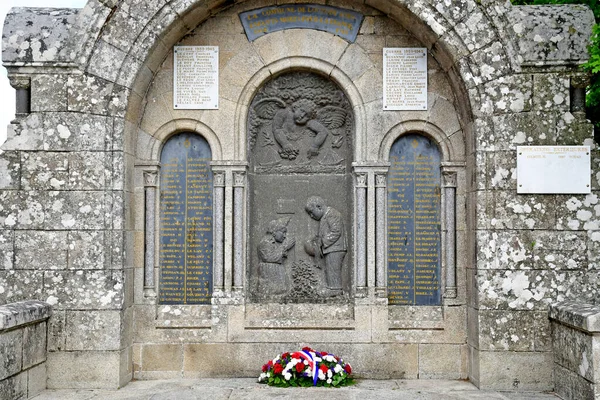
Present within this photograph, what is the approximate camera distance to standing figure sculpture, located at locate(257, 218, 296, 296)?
7793 millimetres

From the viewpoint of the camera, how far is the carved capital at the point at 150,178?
7.67 metres

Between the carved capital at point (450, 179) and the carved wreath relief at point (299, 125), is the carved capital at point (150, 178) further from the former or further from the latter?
the carved capital at point (450, 179)

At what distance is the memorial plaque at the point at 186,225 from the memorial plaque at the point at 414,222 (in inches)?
88.0

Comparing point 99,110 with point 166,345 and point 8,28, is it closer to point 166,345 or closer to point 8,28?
point 8,28

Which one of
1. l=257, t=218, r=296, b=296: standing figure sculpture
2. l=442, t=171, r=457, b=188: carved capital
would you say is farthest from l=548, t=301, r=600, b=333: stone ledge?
l=257, t=218, r=296, b=296: standing figure sculpture

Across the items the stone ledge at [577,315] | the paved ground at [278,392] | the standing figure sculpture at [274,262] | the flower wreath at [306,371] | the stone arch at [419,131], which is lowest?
the paved ground at [278,392]

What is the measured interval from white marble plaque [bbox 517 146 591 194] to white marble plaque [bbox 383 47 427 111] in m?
1.40

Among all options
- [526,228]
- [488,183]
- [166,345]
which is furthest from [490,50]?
[166,345]

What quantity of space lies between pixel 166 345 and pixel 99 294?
1065mm

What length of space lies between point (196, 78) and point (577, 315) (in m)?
4.98

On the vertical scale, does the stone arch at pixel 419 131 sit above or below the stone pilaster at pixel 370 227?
above

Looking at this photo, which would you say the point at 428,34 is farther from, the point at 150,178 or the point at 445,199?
the point at 150,178

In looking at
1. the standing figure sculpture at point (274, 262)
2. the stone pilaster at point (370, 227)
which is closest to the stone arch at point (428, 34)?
the stone pilaster at point (370, 227)

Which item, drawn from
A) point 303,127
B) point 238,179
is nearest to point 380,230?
point 303,127
